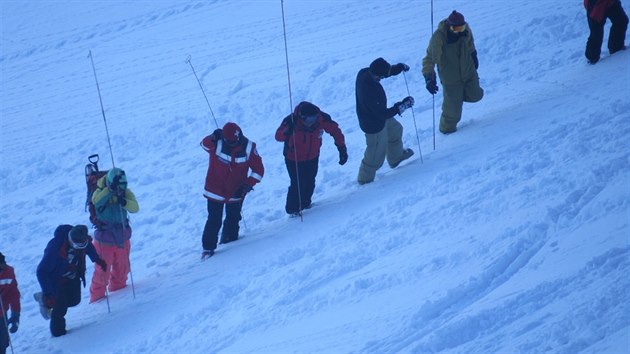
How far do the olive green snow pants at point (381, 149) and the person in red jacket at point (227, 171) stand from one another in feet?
4.81

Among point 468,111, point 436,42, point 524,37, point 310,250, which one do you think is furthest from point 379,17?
point 310,250

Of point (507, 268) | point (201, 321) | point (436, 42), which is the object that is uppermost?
point (436, 42)

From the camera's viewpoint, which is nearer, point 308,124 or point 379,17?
point 308,124

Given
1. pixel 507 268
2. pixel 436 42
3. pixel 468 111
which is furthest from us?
pixel 468 111

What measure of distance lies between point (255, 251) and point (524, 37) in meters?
7.30

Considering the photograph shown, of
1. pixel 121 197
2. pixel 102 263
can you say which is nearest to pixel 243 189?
pixel 121 197

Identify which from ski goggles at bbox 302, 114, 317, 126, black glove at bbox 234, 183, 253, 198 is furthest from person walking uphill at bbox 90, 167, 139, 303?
ski goggles at bbox 302, 114, 317, 126

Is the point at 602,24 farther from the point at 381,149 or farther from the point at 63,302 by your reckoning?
the point at 63,302

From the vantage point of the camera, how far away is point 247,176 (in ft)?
31.4

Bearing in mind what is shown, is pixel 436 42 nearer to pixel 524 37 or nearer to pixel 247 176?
pixel 247 176

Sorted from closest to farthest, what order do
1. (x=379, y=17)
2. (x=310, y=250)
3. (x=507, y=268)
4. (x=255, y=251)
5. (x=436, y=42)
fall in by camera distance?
(x=507, y=268)
(x=310, y=250)
(x=255, y=251)
(x=436, y=42)
(x=379, y=17)

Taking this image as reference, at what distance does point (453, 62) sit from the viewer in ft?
33.9

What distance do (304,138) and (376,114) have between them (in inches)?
36.8

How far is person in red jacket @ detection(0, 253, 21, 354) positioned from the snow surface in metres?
0.50
